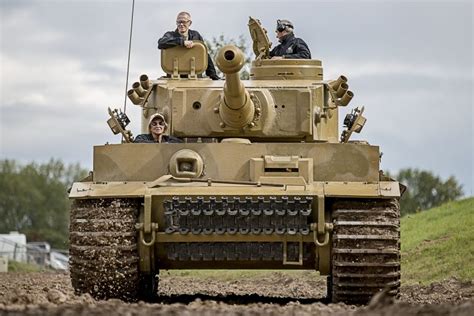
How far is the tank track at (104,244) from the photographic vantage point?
55.0 ft

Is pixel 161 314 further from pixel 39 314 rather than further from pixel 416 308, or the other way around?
pixel 416 308

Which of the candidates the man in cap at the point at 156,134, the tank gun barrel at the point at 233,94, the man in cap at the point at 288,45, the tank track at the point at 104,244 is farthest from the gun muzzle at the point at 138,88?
the tank track at the point at 104,244

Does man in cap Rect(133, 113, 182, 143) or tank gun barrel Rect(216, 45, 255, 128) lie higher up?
tank gun barrel Rect(216, 45, 255, 128)

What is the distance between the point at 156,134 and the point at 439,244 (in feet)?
33.9

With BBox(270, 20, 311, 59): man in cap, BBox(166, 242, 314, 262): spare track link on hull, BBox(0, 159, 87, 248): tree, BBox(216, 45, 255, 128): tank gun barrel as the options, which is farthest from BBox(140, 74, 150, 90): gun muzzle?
BBox(0, 159, 87, 248): tree

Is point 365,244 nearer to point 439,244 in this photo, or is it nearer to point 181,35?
point 181,35

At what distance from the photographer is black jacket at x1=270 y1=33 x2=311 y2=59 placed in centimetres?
2042

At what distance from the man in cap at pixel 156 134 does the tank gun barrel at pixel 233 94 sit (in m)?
0.70

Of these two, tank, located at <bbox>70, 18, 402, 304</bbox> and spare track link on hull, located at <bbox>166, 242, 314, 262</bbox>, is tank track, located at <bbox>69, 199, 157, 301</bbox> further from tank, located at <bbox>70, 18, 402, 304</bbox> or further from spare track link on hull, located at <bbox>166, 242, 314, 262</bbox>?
spare track link on hull, located at <bbox>166, 242, 314, 262</bbox>

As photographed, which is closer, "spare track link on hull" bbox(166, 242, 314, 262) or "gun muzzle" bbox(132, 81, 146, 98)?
"spare track link on hull" bbox(166, 242, 314, 262)

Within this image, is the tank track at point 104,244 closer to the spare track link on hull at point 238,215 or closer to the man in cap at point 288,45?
the spare track link on hull at point 238,215

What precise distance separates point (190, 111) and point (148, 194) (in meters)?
2.42

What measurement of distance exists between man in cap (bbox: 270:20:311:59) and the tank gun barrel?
2.11m

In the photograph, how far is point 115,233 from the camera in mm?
16734
